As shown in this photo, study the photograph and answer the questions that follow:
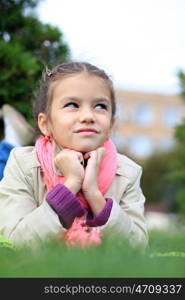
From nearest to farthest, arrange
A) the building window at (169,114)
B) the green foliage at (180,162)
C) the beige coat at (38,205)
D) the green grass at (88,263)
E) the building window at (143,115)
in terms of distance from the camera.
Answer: the green grass at (88,263) → the beige coat at (38,205) → the green foliage at (180,162) → the building window at (143,115) → the building window at (169,114)

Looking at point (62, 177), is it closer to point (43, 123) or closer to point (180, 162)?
point (43, 123)

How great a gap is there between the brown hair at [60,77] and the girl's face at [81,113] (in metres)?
0.04

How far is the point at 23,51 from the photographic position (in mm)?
5391

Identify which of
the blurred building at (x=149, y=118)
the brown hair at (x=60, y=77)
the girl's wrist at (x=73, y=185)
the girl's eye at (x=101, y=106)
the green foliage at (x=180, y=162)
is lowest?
the blurred building at (x=149, y=118)

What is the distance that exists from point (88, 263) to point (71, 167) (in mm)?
970

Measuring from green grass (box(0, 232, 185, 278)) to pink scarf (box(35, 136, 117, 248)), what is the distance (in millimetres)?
426

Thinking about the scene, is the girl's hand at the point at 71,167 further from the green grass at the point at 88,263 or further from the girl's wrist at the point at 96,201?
the green grass at the point at 88,263

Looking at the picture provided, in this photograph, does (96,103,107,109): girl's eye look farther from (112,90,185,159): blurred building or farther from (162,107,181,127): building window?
(162,107,181,127): building window

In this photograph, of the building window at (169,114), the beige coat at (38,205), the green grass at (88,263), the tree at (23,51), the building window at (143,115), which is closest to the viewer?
the green grass at (88,263)

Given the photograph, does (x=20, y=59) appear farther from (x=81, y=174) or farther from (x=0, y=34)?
(x=81, y=174)

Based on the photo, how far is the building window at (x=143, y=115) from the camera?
52.2 meters

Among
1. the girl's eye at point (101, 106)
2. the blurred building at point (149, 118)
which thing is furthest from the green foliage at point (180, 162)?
the blurred building at point (149, 118)

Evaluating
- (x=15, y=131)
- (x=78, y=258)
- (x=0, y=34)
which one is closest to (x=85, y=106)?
(x=78, y=258)

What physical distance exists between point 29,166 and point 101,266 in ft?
3.82
